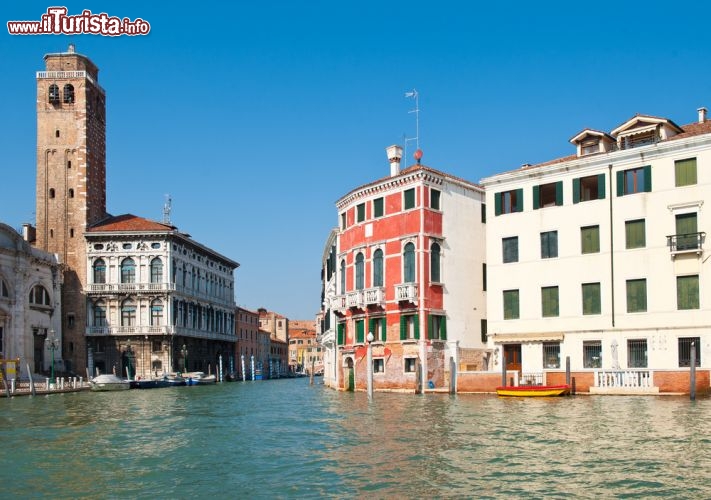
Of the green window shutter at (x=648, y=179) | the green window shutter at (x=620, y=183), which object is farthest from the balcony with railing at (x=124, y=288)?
the green window shutter at (x=648, y=179)

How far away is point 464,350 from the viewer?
33.9m

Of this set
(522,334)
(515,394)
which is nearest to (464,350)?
(522,334)

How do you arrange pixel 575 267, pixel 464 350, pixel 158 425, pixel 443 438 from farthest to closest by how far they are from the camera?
pixel 464 350 < pixel 575 267 < pixel 158 425 < pixel 443 438

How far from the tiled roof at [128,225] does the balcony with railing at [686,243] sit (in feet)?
130

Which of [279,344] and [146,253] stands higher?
[146,253]

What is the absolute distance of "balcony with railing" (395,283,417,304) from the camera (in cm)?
3275

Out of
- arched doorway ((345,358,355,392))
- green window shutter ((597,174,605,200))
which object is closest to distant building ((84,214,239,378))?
arched doorway ((345,358,355,392))

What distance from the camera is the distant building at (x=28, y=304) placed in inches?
1930

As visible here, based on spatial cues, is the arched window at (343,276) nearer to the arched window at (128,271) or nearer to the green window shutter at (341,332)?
the green window shutter at (341,332)

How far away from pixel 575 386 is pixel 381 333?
8899mm

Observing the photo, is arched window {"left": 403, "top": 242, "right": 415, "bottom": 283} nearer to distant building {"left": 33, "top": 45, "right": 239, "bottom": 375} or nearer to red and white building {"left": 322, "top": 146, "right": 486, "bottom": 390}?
red and white building {"left": 322, "top": 146, "right": 486, "bottom": 390}

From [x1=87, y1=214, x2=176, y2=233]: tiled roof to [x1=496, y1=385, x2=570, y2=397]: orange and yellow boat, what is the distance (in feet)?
121

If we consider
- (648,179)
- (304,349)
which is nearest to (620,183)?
(648,179)

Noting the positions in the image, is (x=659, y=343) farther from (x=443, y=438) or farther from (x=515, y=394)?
(x=443, y=438)
